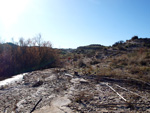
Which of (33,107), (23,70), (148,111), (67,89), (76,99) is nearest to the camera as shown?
(148,111)

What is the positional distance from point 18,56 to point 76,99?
29.2ft

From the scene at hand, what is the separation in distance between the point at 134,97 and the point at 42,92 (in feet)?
10.5

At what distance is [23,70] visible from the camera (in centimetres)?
1075

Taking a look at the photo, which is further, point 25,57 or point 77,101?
point 25,57

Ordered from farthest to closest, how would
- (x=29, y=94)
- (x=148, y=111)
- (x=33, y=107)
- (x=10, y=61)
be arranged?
1. (x=10, y=61)
2. (x=29, y=94)
3. (x=33, y=107)
4. (x=148, y=111)

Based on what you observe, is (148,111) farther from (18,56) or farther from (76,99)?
(18,56)

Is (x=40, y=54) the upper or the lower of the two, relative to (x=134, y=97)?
upper

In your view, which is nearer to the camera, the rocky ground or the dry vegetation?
the rocky ground

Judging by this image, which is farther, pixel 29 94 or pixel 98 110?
pixel 29 94

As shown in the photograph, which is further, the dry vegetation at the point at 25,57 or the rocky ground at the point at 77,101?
the dry vegetation at the point at 25,57

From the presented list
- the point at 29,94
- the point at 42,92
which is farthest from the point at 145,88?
the point at 29,94

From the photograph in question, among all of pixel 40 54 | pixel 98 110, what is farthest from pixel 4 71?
pixel 98 110

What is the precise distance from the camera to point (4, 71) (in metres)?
9.28

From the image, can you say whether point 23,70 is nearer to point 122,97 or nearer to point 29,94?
point 29,94
